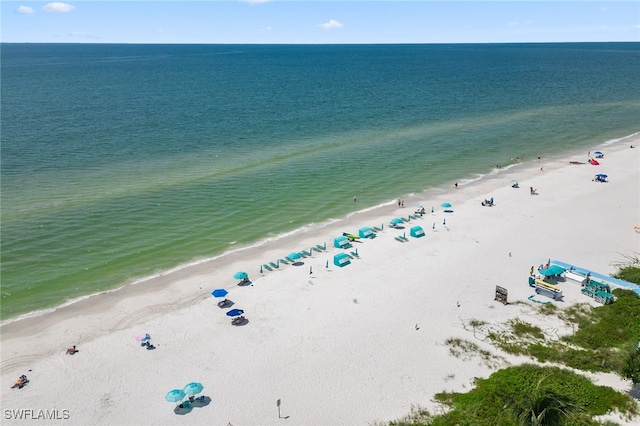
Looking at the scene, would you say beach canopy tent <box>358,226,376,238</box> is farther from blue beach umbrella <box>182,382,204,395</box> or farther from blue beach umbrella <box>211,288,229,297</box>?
blue beach umbrella <box>182,382,204,395</box>

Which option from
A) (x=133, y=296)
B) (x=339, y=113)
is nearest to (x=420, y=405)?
(x=133, y=296)

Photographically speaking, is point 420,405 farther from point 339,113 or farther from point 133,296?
point 339,113

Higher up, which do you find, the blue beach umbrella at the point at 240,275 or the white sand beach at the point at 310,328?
the blue beach umbrella at the point at 240,275

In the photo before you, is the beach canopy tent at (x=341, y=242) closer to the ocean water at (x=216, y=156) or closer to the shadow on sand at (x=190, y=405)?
the ocean water at (x=216, y=156)

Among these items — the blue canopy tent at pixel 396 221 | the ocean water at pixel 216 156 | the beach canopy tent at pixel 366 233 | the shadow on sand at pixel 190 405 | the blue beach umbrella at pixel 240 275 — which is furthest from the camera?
the blue canopy tent at pixel 396 221

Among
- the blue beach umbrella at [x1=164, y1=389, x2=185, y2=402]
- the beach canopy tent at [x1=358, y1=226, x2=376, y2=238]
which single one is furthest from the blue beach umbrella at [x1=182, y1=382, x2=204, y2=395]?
the beach canopy tent at [x1=358, y1=226, x2=376, y2=238]

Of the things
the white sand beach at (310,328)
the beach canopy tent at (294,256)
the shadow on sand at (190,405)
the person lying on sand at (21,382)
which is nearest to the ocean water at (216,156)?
the white sand beach at (310,328)
